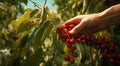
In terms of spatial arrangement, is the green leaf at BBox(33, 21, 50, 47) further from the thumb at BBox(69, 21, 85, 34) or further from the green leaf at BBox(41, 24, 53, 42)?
the thumb at BBox(69, 21, 85, 34)

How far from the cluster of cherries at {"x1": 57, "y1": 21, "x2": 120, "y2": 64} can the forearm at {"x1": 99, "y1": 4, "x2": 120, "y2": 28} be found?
6.7 inches

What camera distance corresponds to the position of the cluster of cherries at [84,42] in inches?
77.2

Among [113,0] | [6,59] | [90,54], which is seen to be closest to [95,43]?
[90,54]

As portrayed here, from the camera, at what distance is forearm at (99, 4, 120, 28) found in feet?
7.25

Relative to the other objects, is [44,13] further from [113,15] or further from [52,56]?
[113,15]

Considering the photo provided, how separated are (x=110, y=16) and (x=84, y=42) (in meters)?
0.38

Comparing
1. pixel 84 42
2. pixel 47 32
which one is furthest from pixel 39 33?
pixel 84 42

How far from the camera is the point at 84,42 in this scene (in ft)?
6.52

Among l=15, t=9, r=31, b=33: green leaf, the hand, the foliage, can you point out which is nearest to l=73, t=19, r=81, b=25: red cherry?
the hand

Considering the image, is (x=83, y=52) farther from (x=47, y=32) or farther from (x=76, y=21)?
(x=76, y=21)

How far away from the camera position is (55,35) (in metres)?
1.94

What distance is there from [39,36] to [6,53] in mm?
509

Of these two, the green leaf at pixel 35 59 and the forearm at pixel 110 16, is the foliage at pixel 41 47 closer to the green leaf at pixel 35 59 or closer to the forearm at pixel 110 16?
the green leaf at pixel 35 59

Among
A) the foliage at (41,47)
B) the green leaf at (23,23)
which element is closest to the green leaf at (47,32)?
the foliage at (41,47)
